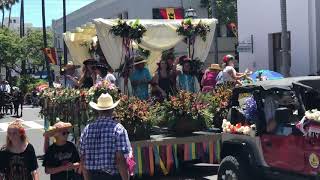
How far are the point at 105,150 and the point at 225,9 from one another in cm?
2965

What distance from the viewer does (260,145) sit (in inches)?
269

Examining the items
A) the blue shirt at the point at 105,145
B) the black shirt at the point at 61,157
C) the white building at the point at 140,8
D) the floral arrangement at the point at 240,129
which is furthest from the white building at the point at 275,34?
the blue shirt at the point at 105,145

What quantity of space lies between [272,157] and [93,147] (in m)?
2.30

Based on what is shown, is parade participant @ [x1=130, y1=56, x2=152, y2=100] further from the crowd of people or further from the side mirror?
the side mirror

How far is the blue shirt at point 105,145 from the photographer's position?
210 inches

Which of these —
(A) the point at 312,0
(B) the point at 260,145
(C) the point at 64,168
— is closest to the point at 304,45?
(A) the point at 312,0

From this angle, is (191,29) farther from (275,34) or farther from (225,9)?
(225,9)

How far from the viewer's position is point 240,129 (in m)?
7.21

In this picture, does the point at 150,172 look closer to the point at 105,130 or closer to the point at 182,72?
the point at 182,72

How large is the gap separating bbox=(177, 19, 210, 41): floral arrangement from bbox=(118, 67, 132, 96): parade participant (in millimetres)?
1743

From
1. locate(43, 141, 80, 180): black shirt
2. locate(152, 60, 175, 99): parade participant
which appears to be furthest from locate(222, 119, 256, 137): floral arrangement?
locate(152, 60, 175, 99): parade participant

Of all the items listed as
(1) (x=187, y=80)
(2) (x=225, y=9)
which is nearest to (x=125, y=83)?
(1) (x=187, y=80)

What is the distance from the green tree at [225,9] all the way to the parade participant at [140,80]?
2252 cm

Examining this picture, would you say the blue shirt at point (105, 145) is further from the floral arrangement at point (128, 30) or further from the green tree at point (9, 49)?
the green tree at point (9, 49)
